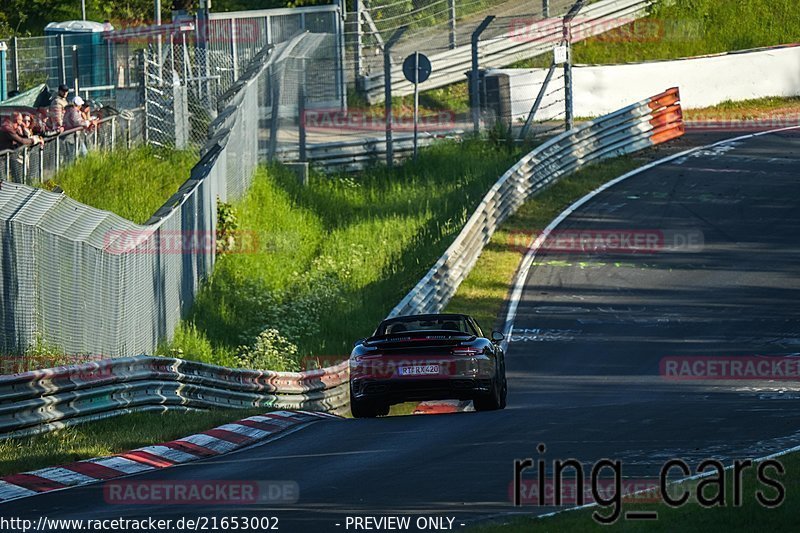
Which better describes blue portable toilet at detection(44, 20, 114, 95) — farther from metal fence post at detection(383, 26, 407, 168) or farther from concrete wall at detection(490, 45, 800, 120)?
concrete wall at detection(490, 45, 800, 120)

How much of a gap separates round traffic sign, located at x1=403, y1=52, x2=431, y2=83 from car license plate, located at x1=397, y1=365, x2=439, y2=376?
1621cm

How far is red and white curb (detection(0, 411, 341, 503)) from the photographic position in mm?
12047

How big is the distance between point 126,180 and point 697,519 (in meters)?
20.6

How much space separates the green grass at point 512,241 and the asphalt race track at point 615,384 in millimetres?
558

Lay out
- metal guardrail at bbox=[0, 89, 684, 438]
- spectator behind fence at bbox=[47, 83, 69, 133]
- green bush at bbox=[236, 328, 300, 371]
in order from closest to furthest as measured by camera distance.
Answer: metal guardrail at bbox=[0, 89, 684, 438], green bush at bbox=[236, 328, 300, 371], spectator behind fence at bbox=[47, 83, 69, 133]

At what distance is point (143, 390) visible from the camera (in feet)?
53.3

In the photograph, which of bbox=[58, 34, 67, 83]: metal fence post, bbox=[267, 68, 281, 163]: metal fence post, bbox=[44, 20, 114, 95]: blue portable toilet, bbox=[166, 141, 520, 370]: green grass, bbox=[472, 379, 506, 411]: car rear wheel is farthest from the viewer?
bbox=[44, 20, 114, 95]: blue portable toilet

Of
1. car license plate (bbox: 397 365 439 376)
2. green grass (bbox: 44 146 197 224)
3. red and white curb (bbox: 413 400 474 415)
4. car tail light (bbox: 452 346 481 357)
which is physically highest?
green grass (bbox: 44 146 197 224)

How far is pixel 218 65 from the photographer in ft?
119

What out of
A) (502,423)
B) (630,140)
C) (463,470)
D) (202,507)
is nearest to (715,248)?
(630,140)

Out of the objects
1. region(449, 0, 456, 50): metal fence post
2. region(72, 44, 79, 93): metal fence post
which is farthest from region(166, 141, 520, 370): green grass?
region(449, 0, 456, 50): metal fence post

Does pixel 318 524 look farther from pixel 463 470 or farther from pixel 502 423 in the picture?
pixel 502 423

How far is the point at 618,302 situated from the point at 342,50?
13234 millimetres

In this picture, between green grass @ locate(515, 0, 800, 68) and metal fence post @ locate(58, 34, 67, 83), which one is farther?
green grass @ locate(515, 0, 800, 68)
